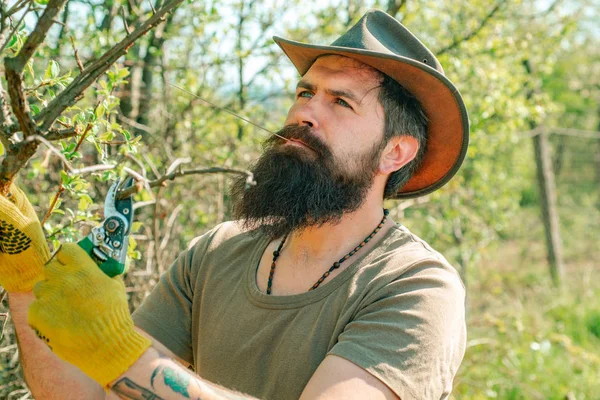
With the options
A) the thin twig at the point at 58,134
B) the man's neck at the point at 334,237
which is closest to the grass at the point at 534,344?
the man's neck at the point at 334,237

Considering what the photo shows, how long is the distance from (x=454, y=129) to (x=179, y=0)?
1.56 metres

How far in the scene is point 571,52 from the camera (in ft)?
46.4

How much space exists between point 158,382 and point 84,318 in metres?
0.25

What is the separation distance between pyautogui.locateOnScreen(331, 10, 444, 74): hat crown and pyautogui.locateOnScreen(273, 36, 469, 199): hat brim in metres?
0.05

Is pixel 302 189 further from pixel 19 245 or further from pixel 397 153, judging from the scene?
pixel 19 245

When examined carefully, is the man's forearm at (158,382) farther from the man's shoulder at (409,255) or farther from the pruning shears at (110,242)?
the man's shoulder at (409,255)

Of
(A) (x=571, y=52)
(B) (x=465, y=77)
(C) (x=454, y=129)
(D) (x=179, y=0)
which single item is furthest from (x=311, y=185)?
(A) (x=571, y=52)

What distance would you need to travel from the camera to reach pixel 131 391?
1622mm

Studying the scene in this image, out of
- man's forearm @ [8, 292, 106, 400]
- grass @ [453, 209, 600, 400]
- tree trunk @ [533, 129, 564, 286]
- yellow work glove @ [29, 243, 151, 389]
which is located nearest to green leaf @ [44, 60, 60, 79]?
yellow work glove @ [29, 243, 151, 389]

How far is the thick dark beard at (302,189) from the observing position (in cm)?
254

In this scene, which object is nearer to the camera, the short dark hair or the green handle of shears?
the green handle of shears

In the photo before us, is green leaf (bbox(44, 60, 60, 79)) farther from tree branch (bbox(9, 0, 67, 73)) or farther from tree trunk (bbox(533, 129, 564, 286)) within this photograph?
tree trunk (bbox(533, 129, 564, 286))

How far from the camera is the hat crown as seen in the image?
264 cm

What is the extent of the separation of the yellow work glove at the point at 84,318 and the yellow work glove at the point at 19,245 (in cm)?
24
